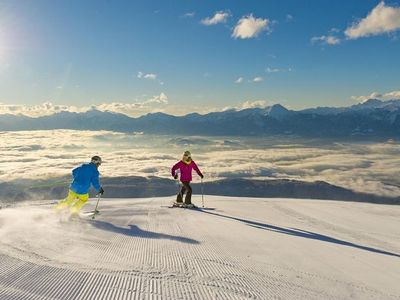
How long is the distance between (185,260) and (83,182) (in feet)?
24.9

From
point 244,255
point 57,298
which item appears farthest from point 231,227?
point 57,298

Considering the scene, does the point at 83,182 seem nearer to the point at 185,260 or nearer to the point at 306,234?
the point at 306,234

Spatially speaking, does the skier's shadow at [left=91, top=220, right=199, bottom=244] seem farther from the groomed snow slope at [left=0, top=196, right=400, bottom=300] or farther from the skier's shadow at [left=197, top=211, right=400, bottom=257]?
the skier's shadow at [left=197, top=211, right=400, bottom=257]

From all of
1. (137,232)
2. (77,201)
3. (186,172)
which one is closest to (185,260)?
(137,232)

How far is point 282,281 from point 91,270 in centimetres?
255

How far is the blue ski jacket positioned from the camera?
12.9m

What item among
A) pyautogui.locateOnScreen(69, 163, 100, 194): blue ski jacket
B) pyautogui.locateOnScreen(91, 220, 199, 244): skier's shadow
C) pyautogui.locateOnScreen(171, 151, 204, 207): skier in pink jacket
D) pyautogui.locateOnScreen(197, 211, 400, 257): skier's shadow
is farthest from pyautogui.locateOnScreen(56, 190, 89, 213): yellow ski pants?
pyautogui.locateOnScreen(197, 211, 400, 257): skier's shadow

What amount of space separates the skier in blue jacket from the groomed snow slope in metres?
1.71

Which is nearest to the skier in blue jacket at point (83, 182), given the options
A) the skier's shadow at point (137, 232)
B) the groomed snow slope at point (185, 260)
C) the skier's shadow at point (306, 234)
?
the groomed snow slope at point (185, 260)

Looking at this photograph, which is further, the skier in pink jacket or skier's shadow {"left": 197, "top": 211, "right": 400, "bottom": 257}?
the skier in pink jacket

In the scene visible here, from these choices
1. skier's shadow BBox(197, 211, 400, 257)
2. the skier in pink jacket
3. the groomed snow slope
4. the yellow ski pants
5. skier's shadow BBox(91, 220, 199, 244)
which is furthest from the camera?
the skier in pink jacket

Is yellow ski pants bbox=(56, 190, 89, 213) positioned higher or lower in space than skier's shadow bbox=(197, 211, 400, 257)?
higher

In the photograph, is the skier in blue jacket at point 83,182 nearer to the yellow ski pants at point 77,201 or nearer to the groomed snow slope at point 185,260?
the yellow ski pants at point 77,201

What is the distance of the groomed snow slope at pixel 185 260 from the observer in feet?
15.5
